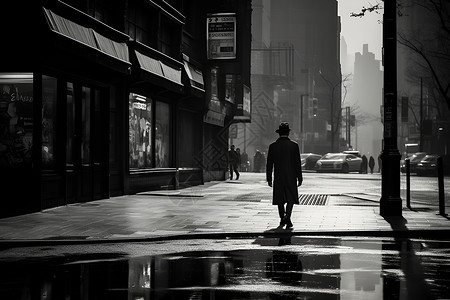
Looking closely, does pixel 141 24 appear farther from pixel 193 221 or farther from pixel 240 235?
pixel 240 235

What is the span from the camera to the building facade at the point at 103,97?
15.5m

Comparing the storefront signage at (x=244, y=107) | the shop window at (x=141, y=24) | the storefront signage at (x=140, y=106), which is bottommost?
the storefront signage at (x=140, y=106)

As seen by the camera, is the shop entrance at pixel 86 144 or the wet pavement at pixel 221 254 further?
the shop entrance at pixel 86 144

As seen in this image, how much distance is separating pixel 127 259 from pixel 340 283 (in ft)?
9.71

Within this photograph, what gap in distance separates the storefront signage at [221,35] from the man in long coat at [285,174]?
55.1ft

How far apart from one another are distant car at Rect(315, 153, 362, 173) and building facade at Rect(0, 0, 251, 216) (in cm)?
2502

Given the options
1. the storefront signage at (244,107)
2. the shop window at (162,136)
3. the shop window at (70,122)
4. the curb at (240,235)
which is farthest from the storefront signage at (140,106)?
the storefront signage at (244,107)

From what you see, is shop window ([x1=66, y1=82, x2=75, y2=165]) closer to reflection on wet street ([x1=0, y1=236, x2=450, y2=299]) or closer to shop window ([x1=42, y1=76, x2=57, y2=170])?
shop window ([x1=42, y1=76, x2=57, y2=170])

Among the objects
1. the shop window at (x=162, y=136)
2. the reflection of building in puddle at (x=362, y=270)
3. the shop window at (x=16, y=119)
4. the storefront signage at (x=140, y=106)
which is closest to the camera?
the reflection of building in puddle at (x=362, y=270)

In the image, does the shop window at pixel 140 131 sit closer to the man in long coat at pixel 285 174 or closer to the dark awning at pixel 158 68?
the dark awning at pixel 158 68

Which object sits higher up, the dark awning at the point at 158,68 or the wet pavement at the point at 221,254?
the dark awning at the point at 158,68

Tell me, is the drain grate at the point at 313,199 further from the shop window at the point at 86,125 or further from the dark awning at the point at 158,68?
the shop window at the point at 86,125

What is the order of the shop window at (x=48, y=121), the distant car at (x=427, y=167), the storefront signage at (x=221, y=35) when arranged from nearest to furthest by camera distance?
the shop window at (x=48, y=121), the storefront signage at (x=221, y=35), the distant car at (x=427, y=167)

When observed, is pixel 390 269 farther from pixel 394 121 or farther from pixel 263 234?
pixel 394 121
